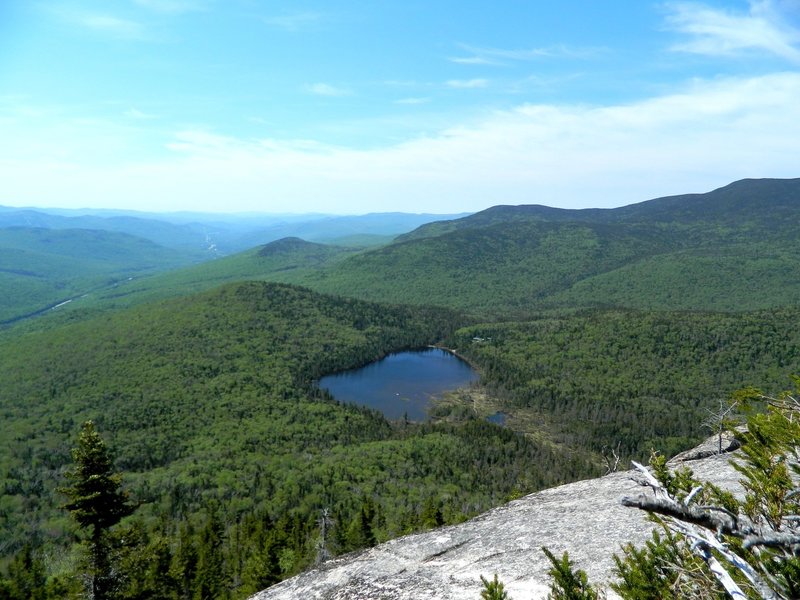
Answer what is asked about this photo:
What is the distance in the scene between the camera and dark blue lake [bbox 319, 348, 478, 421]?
14375cm

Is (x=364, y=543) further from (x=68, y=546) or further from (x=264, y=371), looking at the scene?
(x=264, y=371)

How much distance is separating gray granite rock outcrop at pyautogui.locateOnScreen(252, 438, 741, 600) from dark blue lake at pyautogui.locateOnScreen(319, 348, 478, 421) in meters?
115

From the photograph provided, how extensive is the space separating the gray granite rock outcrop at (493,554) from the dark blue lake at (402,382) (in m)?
115

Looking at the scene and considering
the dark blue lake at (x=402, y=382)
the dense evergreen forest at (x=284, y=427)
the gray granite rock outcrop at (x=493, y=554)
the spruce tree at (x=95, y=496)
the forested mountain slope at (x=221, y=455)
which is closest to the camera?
the gray granite rock outcrop at (x=493, y=554)

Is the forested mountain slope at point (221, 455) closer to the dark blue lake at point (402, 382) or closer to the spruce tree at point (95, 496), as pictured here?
the spruce tree at point (95, 496)

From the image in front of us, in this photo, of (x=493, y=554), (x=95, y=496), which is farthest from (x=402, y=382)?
(x=493, y=554)

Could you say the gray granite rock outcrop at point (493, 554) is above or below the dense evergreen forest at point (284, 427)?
above

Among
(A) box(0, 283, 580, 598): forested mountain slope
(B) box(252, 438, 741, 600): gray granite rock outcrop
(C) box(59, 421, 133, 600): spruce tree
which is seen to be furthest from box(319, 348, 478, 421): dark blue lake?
(B) box(252, 438, 741, 600): gray granite rock outcrop

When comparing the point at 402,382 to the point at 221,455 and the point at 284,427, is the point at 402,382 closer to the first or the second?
the point at 284,427

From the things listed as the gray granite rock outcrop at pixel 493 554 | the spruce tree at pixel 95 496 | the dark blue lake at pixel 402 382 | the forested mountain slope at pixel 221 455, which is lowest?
the dark blue lake at pixel 402 382

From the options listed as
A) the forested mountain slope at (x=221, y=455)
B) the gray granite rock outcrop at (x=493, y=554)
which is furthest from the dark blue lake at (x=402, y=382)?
the gray granite rock outcrop at (x=493, y=554)

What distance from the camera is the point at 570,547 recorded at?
52.4 ft

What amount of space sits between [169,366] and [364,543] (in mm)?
114451

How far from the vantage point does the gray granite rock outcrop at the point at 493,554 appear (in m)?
14.7
